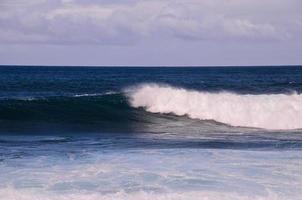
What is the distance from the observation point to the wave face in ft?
82.0

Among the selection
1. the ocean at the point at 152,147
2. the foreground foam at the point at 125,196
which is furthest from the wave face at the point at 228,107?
the foreground foam at the point at 125,196

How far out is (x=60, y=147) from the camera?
16.6 m

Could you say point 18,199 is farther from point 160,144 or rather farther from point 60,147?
point 160,144

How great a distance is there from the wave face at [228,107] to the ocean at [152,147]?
0.05 meters

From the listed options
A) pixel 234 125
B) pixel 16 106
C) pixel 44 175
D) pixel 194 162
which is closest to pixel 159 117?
pixel 234 125

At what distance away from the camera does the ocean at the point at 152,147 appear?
11094 mm

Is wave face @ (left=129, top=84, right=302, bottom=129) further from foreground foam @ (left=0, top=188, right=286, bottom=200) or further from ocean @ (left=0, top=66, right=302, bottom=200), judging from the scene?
foreground foam @ (left=0, top=188, right=286, bottom=200)

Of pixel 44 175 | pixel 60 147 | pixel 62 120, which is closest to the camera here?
pixel 44 175

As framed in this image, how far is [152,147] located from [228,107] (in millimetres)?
11454

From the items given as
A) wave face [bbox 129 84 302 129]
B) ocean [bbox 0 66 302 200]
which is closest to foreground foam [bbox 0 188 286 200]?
ocean [bbox 0 66 302 200]

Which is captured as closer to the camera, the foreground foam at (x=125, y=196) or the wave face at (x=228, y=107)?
the foreground foam at (x=125, y=196)

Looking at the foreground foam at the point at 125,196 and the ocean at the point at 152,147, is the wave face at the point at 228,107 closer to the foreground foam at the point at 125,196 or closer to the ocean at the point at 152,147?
the ocean at the point at 152,147

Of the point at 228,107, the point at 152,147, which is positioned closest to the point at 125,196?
the point at 152,147

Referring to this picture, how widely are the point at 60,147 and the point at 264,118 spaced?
1179cm
